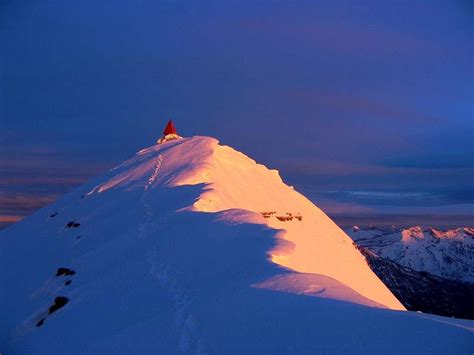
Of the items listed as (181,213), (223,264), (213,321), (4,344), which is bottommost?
(4,344)

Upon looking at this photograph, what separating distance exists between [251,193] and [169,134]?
72.4 ft

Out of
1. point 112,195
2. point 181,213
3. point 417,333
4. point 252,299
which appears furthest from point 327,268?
point 417,333

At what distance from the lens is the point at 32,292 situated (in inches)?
1005

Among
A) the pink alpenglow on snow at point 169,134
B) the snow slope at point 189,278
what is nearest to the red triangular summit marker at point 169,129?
the pink alpenglow on snow at point 169,134

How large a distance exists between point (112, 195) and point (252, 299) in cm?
2477

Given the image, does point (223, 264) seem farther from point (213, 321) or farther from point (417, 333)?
point (417, 333)

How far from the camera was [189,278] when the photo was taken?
17.8 meters

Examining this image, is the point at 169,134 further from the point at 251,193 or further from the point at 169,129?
the point at 251,193

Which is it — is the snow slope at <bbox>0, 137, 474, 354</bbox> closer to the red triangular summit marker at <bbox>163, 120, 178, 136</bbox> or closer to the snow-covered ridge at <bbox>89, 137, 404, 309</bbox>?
the snow-covered ridge at <bbox>89, 137, 404, 309</bbox>

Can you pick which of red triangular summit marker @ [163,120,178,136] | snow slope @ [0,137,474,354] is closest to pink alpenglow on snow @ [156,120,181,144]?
red triangular summit marker @ [163,120,178,136]

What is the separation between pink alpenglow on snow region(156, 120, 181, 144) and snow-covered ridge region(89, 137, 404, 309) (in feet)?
23.4

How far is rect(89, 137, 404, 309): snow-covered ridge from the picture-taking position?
3366 centimetres

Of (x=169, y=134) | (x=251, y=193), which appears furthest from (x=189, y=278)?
(x=169, y=134)

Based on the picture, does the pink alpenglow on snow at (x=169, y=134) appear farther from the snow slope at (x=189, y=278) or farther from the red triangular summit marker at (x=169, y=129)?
the snow slope at (x=189, y=278)
